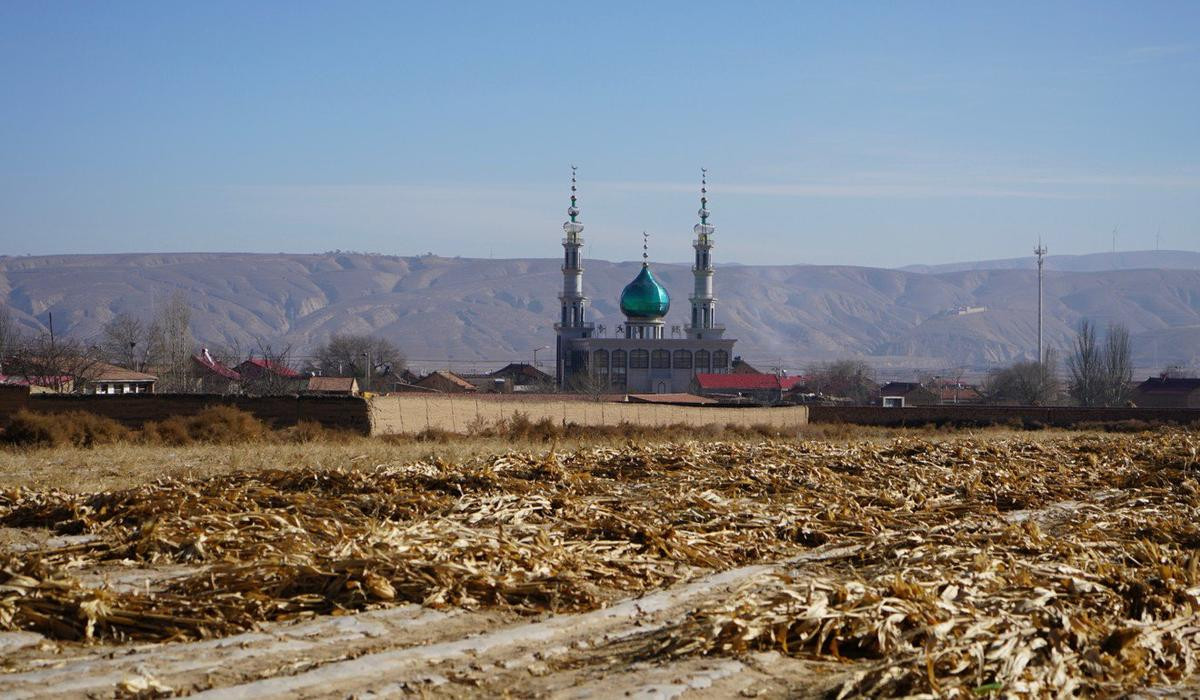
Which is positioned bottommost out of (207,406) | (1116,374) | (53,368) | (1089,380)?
(207,406)

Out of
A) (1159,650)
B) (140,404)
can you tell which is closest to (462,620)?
(1159,650)

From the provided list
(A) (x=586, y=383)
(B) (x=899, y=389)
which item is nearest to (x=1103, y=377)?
(B) (x=899, y=389)

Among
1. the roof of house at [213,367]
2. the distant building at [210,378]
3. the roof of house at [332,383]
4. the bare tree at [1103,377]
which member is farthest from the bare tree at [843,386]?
the distant building at [210,378]

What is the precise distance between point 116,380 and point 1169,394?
65551 millimetres

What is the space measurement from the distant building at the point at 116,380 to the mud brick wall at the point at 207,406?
3896 centimetres

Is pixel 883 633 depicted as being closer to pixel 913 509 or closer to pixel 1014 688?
pixel 1014 688

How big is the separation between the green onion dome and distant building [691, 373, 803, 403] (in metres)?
10.4

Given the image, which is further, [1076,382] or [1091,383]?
[1076,382]

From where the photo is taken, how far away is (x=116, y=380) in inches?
3123

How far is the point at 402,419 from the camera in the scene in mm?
36531

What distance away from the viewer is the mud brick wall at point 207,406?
3597 centimetres

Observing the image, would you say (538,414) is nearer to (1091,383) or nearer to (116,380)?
(116,380)

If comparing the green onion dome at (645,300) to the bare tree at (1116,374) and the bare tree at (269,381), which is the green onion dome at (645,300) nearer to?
the bare tree at (1116,374)

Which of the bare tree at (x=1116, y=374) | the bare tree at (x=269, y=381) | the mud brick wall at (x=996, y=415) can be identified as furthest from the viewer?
the bare tree at (x=1116, y=374)
